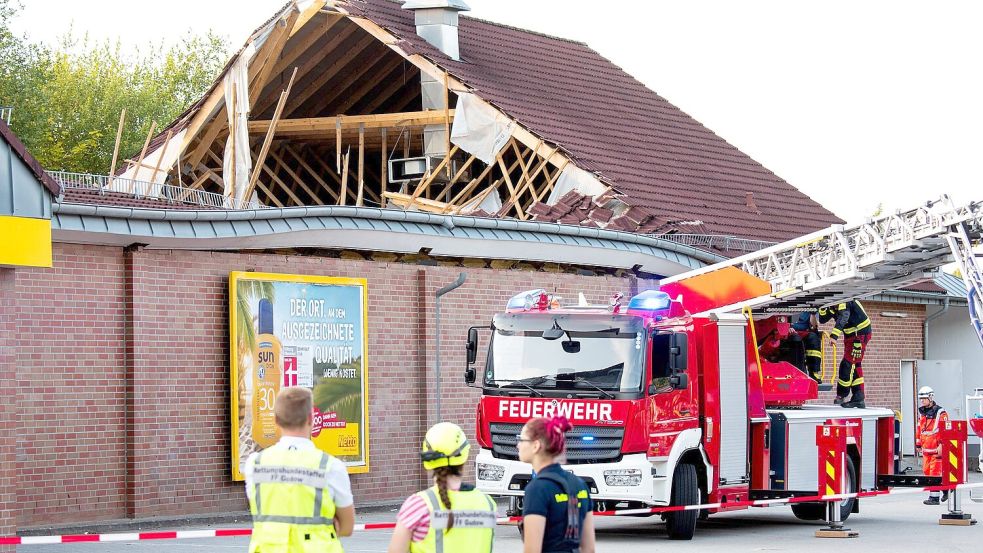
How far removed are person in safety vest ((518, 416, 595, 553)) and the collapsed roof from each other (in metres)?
18.7

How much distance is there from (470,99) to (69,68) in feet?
151

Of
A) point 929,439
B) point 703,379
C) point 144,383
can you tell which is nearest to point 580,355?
point 703,379

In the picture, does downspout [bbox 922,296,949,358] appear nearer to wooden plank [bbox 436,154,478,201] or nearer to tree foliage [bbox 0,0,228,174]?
wooden plank [bbox 436,154,478,201]

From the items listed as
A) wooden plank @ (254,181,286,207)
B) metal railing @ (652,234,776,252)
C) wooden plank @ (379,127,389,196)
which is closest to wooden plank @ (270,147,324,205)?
wooden plank @ (254,181,286,207)

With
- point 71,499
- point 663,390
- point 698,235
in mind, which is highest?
point 698,235

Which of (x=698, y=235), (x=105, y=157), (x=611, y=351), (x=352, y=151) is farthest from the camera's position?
(x=105, y=157)

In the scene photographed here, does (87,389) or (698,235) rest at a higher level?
(698,235)

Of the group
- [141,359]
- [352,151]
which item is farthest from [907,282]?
[352,151]

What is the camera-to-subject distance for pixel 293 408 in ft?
20.4

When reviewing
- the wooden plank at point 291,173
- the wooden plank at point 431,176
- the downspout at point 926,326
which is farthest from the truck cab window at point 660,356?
the wooden plank at point 291,173

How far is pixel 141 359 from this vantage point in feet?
54.0

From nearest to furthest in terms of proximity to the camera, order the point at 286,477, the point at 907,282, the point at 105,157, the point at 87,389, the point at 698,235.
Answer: the point at 286,477 → the point at 87,389 → the point at 907,282 → the point at 698,235 → the point at 105,157

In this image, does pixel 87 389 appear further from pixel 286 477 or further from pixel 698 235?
pixel 698 235

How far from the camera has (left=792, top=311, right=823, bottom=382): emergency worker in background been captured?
18.1 metres
